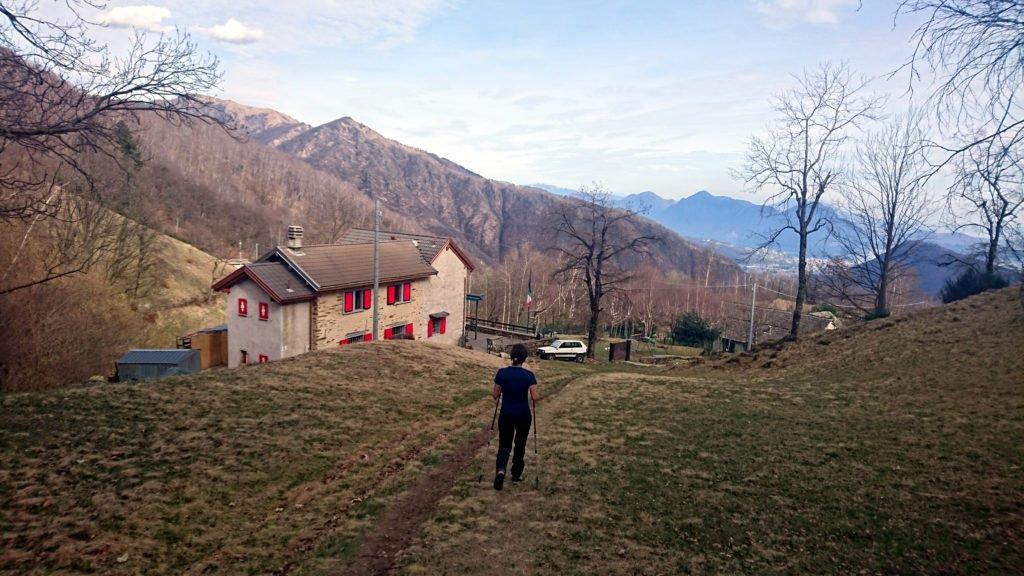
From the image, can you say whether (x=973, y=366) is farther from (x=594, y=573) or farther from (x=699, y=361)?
(x=594, y=573)

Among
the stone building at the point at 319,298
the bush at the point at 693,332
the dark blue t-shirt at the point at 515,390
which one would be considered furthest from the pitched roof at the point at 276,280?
the bush at the point at 693,332

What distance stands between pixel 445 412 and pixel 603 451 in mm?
5322

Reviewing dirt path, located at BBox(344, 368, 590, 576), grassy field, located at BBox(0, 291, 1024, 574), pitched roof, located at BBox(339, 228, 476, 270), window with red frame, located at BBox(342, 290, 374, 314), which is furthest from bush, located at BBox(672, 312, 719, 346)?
dirt path, located at BBox(344, 368, 590, 576)

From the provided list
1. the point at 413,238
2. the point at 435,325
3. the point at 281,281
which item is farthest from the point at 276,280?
the point at 413,238

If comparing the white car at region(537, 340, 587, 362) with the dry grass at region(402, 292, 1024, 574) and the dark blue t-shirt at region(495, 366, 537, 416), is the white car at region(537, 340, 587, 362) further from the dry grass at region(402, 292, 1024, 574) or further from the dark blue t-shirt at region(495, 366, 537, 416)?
the dark blue t-shirt at region(495, 366, 537, 416)

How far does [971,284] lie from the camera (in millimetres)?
28109

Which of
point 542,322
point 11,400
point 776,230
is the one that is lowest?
point 542,322

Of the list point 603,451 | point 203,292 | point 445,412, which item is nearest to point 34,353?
point 445,412

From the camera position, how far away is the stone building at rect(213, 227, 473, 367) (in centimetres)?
2806

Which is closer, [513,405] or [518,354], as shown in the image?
[513,405]

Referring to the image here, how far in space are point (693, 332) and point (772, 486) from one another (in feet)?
187

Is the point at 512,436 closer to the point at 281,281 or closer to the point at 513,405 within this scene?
the point at 513,405

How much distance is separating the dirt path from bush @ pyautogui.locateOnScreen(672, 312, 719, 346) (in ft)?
186

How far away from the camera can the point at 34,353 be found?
800 inches
